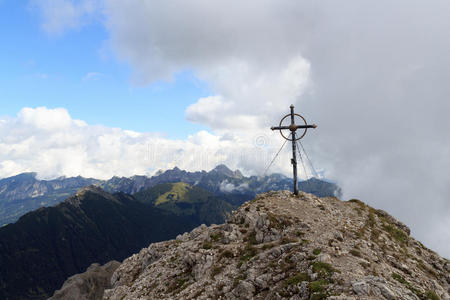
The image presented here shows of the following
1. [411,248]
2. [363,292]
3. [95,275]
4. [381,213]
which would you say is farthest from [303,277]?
[95,275]

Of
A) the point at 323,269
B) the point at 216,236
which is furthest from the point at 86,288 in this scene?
the point at 323,269

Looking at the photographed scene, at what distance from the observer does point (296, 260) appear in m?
24.1

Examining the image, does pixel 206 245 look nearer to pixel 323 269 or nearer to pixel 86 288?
pixel 323 269

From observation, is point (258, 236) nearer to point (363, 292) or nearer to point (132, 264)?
point (363, 292)

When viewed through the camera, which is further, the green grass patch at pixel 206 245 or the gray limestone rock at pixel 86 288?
the gray limestone rock at pixel 86 288

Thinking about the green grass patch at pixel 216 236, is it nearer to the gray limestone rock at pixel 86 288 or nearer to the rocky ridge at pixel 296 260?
the rocky ridge at pixel 296 260

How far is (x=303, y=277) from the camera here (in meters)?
20.5

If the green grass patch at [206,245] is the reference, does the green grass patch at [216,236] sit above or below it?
above

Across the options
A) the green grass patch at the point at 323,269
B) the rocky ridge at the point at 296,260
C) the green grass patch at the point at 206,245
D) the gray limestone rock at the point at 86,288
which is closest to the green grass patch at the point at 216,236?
the rocky ridge at the point at 296,260

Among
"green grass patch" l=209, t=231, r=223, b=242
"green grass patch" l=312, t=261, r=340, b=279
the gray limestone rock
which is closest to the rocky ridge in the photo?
"green grass patch" l=312, t=261, r=340, b=279

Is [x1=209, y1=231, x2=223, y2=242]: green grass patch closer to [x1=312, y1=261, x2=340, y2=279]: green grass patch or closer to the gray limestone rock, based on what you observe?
[x1=312, y1=261, x2=340, y2=279]: green grass patch

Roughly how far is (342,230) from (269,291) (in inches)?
697

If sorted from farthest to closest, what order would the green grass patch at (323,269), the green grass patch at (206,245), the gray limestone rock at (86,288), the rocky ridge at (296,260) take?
the gray limestone rock at (86,288) → the green grass patch at (206,245) → the green grass patch at (323,269) → the rocky ridge at (296,260)

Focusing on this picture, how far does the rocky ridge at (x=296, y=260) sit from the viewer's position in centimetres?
1989
